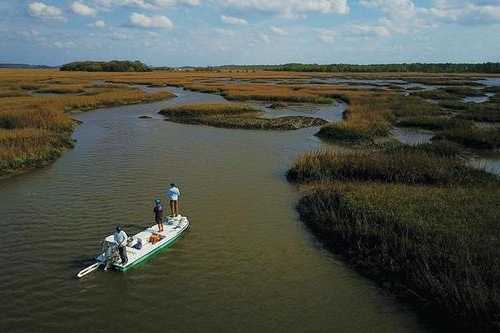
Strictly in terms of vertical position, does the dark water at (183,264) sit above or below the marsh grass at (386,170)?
below

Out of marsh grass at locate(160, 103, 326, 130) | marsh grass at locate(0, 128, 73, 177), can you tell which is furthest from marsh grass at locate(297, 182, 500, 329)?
marsh grass at locate(160, 103, 326, 130)

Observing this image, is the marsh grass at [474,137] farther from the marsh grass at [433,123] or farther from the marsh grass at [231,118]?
the marsh grass at [231,118]

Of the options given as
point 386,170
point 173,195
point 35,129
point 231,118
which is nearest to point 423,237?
point 386,170

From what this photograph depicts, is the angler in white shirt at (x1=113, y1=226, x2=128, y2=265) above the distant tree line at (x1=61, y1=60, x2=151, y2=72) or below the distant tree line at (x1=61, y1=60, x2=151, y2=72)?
below

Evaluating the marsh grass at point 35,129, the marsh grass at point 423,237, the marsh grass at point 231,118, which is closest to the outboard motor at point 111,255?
the marsh grass at point 423,237

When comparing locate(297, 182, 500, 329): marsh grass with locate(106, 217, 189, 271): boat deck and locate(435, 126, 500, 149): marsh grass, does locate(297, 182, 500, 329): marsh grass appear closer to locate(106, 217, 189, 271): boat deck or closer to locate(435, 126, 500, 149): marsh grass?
locate(106, 217, 189, 271): boat deck

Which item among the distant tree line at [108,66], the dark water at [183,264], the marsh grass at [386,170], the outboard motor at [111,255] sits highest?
the distant tree line at [108,66]

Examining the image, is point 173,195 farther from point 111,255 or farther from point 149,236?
point 111,255

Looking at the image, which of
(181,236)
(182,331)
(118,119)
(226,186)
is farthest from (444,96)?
(182,331)
